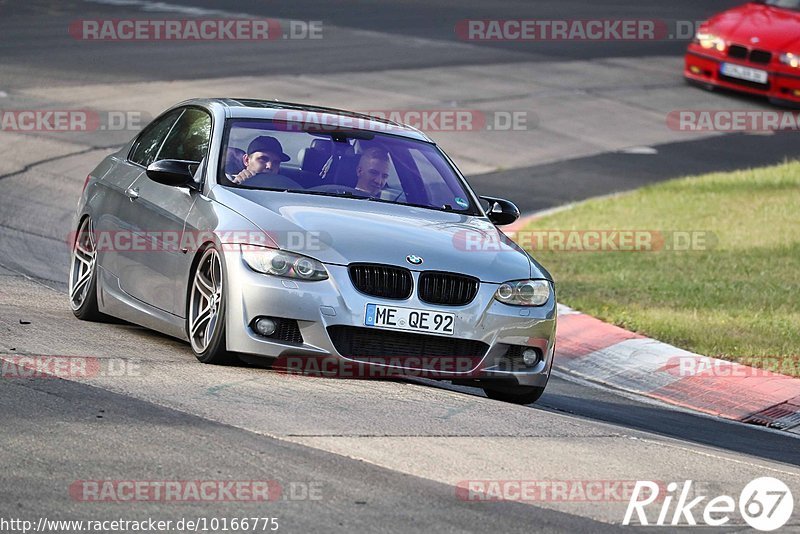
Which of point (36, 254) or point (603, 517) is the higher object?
point (603, 517)

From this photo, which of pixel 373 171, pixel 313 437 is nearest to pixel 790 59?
pixel 373 171

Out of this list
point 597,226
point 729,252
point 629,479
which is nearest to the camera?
point 629,479

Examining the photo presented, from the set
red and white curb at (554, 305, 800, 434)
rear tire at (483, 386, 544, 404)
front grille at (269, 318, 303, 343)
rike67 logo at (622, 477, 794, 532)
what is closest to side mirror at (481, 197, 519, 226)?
rear tire at (483, 386, 544, 404)

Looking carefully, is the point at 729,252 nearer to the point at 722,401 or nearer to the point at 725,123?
the point at 722,401

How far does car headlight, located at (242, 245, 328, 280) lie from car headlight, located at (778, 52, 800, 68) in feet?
53.2

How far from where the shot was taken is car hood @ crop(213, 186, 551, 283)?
316 inches

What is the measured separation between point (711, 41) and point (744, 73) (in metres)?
0.71

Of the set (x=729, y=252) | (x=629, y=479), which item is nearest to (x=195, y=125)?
(x=629, y=479)

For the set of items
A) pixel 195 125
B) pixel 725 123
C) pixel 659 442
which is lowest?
pixel 725 123

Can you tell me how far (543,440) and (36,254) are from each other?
6505mm

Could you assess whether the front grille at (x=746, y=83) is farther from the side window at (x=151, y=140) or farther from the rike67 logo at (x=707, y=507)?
the rike67 logo at (x=707, y=507)

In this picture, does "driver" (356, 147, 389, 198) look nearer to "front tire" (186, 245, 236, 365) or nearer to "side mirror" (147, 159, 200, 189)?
"side mirror" (147, 159, 200, 189)

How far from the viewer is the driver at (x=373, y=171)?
905 centimetres

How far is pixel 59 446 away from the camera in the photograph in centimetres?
626
